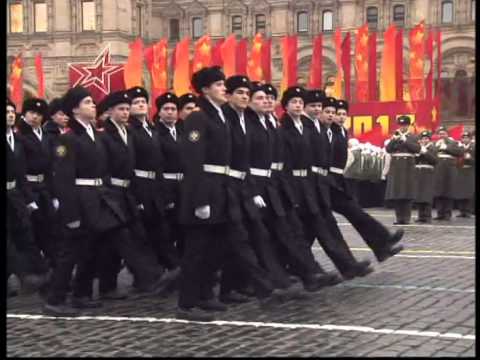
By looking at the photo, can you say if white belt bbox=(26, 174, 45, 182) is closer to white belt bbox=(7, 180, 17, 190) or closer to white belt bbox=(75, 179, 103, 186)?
white belt bbox=(7, 180, 17, 190)

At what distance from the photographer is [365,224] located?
9555 millimetres

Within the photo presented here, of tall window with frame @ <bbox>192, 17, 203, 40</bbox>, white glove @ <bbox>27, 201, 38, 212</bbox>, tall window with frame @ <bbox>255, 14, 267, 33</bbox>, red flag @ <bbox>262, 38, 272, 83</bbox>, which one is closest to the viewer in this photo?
white glove @ <bbox>27, 201, 38, 212</bbox>

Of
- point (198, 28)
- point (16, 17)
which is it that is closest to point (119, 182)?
point (198, 28)

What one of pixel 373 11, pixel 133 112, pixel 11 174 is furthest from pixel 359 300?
pixel 373 11

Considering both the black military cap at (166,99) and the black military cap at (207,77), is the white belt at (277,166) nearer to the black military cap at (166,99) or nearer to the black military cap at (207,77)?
the black military cap at (207,77)

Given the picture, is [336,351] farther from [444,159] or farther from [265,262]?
[444,159]

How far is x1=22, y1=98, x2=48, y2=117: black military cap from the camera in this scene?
9.22 metres

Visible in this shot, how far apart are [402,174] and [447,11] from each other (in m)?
40.6

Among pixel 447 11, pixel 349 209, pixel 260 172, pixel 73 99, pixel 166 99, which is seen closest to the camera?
pixel 73 99

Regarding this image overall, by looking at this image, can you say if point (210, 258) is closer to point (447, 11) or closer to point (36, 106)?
point (36, 106)

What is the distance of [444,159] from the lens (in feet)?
55.4

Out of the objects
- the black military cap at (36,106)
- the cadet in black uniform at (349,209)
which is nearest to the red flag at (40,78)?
the black military cap at (36,106)

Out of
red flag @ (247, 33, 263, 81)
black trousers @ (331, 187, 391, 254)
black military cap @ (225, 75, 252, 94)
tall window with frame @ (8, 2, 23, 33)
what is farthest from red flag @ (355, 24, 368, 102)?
tall window with frame @ (8, 2, 23, 33)

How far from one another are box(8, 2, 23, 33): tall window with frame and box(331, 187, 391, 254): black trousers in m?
53.2
